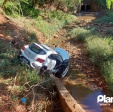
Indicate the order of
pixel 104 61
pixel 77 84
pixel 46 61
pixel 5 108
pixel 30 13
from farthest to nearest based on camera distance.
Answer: pixel 30 13 < pixel 104 61 < pixel 77 84 < pixel 46 61 < pixel 5 108

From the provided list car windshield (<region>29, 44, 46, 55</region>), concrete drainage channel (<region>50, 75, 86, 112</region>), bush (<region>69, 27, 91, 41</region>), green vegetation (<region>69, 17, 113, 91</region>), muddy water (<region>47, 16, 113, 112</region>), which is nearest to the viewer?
concrete drainage channel (<region>50, 75, 86, 112</region>)

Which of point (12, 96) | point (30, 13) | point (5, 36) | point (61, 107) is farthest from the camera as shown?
point (30, 13)

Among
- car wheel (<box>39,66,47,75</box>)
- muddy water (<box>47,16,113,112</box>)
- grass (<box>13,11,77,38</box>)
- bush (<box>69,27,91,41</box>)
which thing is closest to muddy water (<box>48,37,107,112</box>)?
muddy water (<box>47,16,113,112</box>)

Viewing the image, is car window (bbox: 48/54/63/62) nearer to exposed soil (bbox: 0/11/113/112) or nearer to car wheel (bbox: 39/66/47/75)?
car wheel (bbox: 39/66/47/75)

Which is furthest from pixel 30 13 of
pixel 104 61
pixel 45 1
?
pixel 104 61

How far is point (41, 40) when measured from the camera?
55.1 ft

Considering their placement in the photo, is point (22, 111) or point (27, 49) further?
point (27, 49)

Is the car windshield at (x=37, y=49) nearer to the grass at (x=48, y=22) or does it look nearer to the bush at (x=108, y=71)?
the bush at (x=108, y=71)

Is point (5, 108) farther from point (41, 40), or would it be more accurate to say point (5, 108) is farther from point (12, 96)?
point (41, 40)

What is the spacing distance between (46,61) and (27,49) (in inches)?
45.6

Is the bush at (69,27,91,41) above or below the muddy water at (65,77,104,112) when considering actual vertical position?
above

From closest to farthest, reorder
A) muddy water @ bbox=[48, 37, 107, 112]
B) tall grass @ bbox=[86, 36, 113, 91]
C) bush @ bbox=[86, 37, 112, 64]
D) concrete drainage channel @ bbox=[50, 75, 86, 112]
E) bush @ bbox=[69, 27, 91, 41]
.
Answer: concrete drainage channel @ bbox=[50, 75, 86, 112]
muddy water @ bbox=[48, 37, 107, 112]
tall grass @ bbox=[86, 36, 113, 91]
bush @ bbox=[86, 37, 112, 64]
bush @ bbox=[69, 27, 91, 41]

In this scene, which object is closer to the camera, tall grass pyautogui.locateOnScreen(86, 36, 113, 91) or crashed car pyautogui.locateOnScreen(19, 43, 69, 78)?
crashed car pyautogui.locateOnScreen(19, 43, 69, 78)

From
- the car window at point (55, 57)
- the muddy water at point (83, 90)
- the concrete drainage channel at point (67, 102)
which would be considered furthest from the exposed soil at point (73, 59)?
the concrete drainage channel at point (67, 102)
